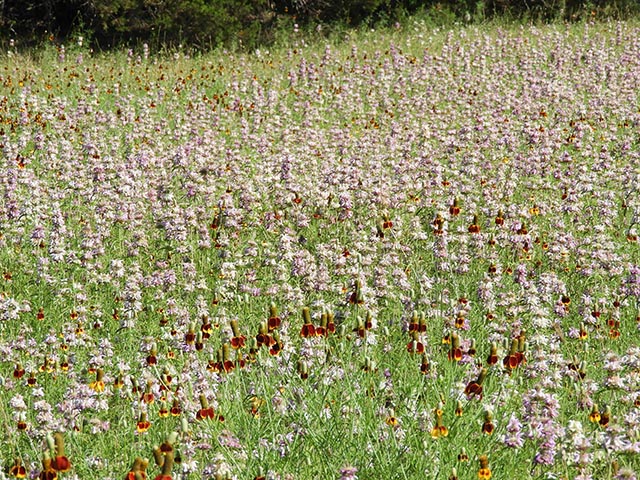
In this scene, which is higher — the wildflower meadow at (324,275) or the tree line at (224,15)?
the tree line at (224,15)

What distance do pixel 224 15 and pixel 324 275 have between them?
12.6 metres

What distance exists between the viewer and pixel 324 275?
215 inches

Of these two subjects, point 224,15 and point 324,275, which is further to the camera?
point 224,15

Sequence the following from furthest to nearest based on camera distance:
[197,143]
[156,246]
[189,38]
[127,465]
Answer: [189,38] < [197,143] < [156,246] < [127,465]

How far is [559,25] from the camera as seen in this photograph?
733 inches

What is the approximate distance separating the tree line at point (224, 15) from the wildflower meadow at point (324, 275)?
2888mm

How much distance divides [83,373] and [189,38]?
1414 centimetres

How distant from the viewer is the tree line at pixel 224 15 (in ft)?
56.1

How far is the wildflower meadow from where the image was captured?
365 cm

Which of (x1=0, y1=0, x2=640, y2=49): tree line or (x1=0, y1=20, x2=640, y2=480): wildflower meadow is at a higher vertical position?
(x1=0, y1=0, x2=640, y2=49): tree line

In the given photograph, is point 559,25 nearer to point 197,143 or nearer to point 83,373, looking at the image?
point 197,143

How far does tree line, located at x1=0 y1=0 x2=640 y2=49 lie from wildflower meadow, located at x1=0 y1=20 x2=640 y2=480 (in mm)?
2888

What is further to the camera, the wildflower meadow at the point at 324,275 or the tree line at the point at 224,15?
the tree line at the point at 224,15

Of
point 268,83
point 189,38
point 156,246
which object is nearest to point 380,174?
point 156,246
